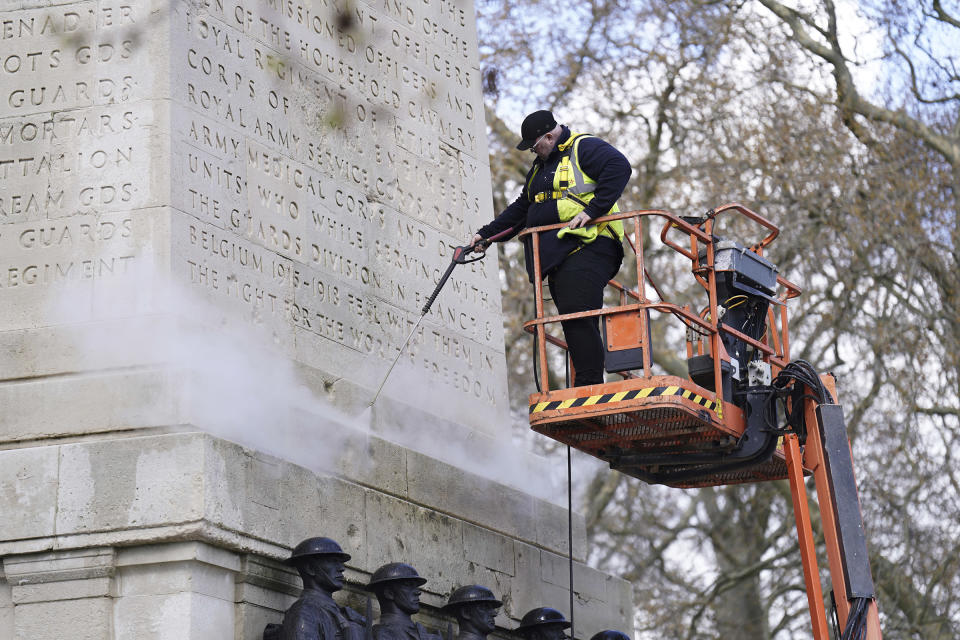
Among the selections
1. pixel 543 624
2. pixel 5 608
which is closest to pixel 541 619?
pixel 543 624

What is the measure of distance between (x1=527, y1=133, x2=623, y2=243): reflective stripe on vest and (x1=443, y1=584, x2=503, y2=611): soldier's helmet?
7.18 ft

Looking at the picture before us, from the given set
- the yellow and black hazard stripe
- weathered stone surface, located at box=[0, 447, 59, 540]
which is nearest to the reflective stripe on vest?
the yellow and black hazard stripe

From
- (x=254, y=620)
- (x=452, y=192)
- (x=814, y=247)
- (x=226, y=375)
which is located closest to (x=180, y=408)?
(x=226, y=375)

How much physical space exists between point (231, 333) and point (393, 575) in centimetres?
162

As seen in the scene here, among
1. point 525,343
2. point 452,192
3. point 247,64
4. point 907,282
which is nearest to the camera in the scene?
point 247,64

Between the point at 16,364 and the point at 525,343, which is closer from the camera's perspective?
the point at 16,364

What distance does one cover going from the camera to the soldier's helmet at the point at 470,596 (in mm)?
10484

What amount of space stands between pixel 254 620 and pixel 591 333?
2822 millimetres

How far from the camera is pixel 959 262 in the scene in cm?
2278

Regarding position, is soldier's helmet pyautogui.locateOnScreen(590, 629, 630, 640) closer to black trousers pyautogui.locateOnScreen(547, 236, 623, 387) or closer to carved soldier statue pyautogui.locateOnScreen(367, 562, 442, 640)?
black trousers pyautogui.locateOnScreen(547, 236, 623, 387)

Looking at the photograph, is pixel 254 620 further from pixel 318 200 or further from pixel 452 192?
pixel 452 192

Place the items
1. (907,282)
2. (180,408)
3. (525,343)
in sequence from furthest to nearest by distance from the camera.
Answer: (525,343) → (907,282) → (180,408)

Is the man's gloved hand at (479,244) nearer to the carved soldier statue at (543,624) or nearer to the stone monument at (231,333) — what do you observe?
the stone monument at (231,333)

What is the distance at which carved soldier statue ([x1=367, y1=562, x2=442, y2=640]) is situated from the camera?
32.3ft
